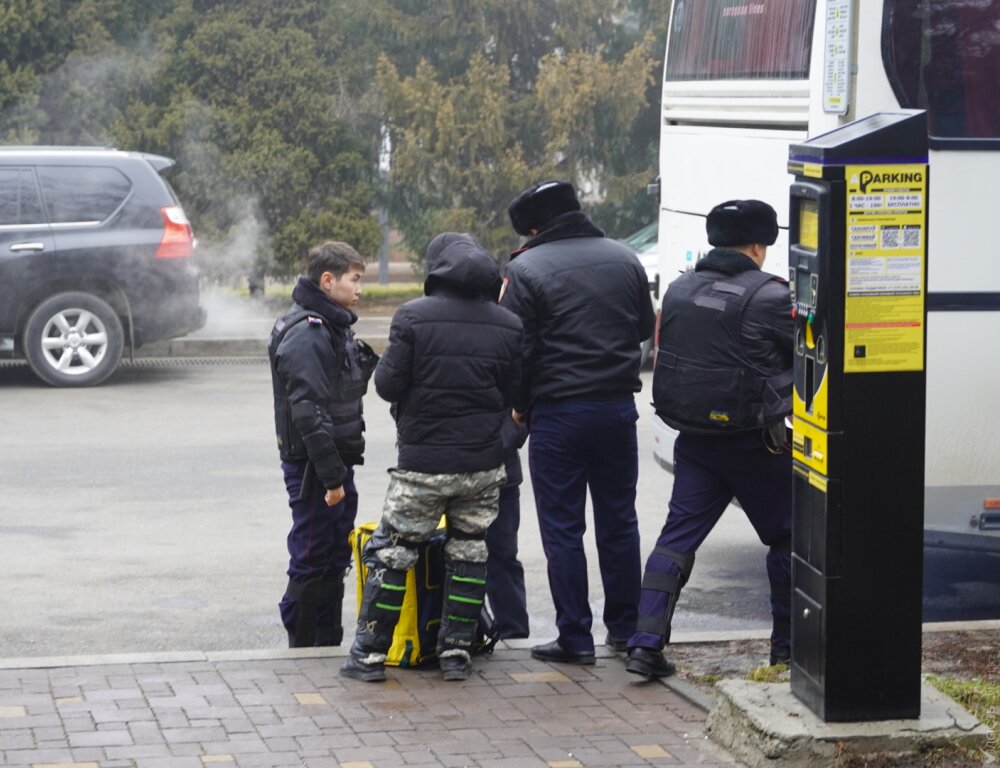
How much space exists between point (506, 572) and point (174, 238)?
8712mm

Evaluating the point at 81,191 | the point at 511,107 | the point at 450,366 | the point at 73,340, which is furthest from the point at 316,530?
the point at 511,107

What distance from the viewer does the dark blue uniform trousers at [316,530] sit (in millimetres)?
6445

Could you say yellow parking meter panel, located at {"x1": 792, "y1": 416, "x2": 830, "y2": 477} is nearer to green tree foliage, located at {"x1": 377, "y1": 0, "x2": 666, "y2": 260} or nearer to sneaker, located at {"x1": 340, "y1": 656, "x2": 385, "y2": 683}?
sneaker, located at {"x1": 340, "y1": 656, "x2": 385, "y2": 683}

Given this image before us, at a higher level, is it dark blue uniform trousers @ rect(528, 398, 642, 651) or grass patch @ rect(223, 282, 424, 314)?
dark blue uniform trousers @ rect(528, 398, 642, 651)

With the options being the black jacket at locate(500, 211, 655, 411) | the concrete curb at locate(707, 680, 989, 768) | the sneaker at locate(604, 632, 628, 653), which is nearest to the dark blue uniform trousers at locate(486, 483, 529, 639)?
the sneaker at locate(604, 632, 628, 653)

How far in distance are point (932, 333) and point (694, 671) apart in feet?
6.32

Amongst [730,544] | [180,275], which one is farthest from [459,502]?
[180,275]

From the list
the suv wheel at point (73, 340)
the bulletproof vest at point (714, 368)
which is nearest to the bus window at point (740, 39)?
the bulletproof vest at point (714, 368)

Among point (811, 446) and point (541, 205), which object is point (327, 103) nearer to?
point (541, 205)

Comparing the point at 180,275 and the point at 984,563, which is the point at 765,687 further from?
the point at 180,275

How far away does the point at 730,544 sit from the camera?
945 centimetres

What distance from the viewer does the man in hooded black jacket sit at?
19.6 ft

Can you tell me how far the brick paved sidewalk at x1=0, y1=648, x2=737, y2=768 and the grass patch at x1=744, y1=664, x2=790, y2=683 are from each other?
0.30 metres

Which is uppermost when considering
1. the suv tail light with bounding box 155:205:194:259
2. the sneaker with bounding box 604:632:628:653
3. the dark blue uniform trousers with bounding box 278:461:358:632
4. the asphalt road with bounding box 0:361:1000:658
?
the suv tail light with bounding box 155:205:194:259
